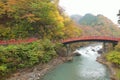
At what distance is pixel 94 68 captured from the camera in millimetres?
38906

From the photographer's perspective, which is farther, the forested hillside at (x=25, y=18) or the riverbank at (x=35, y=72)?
the forested hillside at (x=25, y=18)

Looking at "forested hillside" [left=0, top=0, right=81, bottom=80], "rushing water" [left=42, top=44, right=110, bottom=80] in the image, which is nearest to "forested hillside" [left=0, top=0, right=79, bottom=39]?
"forested hillside" [left=0, top=0, right=81, bottom=80]

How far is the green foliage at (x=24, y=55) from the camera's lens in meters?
28.5

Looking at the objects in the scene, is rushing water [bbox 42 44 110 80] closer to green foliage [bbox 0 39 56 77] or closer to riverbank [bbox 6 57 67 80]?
riverbank [bbox 6 57 67 80]

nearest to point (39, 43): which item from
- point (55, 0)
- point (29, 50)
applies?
point (29, 50)

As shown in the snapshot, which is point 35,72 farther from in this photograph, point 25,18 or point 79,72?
point 25,18

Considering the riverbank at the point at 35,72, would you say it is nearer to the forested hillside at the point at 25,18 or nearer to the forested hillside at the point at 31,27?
the forested hillside at the point at 31,27

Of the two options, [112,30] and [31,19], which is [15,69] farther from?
[112,30]

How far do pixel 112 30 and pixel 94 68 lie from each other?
6245 centimetres

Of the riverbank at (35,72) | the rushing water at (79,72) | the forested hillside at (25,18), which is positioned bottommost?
the rushing water at (79,72)

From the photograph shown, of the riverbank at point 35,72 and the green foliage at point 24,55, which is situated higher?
the green foliage at point 24,55

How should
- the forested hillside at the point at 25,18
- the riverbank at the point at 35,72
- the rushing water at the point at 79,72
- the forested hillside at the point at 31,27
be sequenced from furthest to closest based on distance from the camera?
the forested hillside at the point at 25,18
the forested hillside at the point at 31,27
the rushing water at the point at 79,72
the riverbank at the point at 35,72

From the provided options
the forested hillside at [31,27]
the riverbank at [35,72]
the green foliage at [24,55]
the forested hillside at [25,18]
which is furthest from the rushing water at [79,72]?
the forested hillside at [25,18]

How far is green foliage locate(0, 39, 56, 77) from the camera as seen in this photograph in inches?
1122
